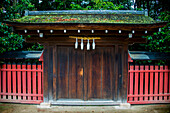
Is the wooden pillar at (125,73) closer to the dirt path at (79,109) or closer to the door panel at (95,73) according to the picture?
the dirt path at (79,109)

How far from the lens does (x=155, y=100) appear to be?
4762 mm

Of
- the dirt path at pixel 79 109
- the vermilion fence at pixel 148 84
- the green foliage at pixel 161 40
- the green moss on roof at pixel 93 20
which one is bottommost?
the dirt path at pixel 79 109

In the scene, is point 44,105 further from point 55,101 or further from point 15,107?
point 15,107

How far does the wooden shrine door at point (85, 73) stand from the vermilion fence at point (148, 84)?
0.83 m

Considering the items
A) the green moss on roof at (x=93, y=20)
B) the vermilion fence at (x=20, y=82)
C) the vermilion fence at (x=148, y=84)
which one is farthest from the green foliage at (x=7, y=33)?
the vermilion fence at (x=148, y=84)

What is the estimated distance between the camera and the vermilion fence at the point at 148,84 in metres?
4.66

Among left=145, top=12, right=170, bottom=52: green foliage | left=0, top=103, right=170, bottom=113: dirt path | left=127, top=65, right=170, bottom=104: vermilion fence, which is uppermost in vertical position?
left=145, top=12, right=170, bottom=52: green foliage

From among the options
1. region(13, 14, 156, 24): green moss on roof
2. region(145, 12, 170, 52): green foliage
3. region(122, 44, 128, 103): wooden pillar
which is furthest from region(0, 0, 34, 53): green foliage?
region(145, 12, 170, 52): green foliage

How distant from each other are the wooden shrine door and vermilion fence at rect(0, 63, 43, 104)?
853 millimetres

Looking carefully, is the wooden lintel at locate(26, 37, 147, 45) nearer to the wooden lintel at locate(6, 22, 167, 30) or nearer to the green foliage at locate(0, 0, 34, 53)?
the wooden lintel at locate(6, 22, 167, 30)

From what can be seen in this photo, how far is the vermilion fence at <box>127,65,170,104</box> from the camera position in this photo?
466cm

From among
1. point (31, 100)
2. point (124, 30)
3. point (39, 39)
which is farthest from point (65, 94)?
point (124, 30)

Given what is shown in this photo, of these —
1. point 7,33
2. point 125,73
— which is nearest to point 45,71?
point 125,73

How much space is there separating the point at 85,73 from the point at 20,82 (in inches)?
100
